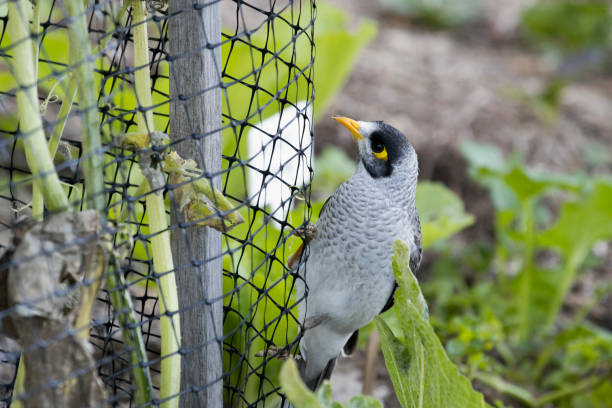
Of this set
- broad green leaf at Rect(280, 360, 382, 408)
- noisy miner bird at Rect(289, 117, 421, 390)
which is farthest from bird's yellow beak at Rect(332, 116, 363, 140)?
broad green leaf at Rect(280, 360, 382, 408)

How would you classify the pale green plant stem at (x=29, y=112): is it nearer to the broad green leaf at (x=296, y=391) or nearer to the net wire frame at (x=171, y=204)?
the net wire frame at (x=171, y=204)

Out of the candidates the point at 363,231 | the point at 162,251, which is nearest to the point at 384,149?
the point at 363,231

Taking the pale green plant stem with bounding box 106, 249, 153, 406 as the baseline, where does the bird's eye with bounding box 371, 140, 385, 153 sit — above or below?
above

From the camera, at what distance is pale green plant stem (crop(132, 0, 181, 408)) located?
52.4 inches

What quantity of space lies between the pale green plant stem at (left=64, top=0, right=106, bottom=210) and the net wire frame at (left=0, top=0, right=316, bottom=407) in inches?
0.6

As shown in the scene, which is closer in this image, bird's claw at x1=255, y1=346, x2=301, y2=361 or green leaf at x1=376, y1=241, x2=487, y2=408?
green leaf at x1=376, y1=241, x2=487, y2=408

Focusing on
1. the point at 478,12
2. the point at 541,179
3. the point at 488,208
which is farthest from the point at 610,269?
the point at 478,12

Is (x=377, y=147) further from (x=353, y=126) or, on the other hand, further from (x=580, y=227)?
(x=580, y=227)

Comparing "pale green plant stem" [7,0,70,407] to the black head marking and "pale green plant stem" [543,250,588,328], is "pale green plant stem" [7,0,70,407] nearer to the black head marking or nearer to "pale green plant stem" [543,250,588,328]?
the black head marking

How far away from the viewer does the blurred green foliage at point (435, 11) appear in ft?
19.5

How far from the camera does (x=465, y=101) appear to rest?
15.6 feet

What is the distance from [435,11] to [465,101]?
4.96 ft

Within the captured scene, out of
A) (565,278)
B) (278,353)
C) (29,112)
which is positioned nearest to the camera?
(29,112)

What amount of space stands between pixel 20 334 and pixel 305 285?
0.78 meters
